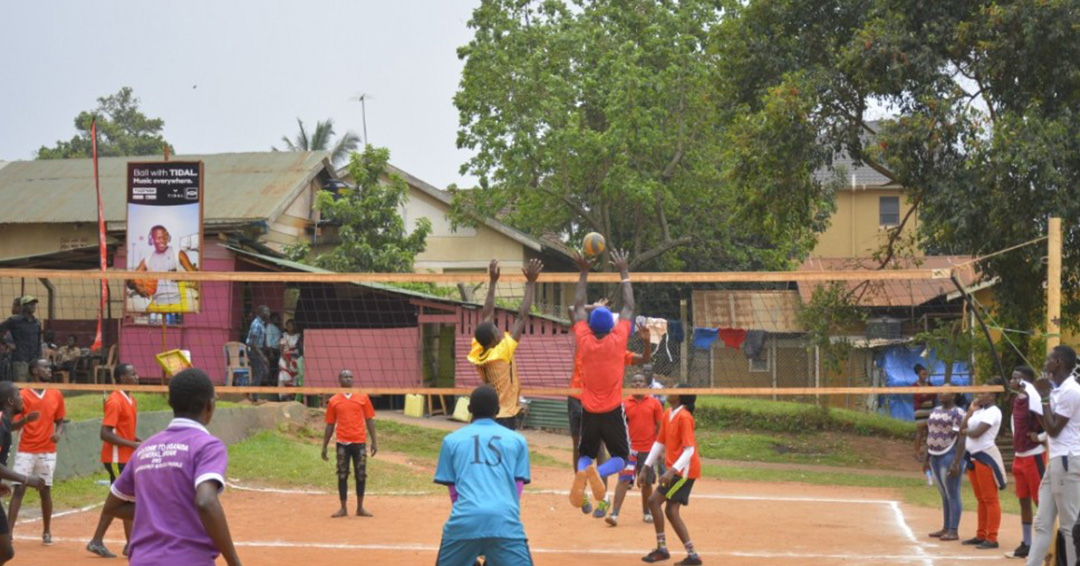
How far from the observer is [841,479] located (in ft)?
75.4

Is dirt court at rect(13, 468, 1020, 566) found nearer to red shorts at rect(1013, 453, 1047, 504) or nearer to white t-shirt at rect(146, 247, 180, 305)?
red shorts at rect(1013, 453, 1047, 504)

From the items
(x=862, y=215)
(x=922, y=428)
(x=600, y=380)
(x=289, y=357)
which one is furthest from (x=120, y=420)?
(x=862, y=215)

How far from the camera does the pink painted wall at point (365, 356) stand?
2719 centimetres

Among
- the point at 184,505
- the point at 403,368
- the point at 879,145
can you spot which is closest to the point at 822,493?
the point at 879,145

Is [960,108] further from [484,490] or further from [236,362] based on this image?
[484,490]

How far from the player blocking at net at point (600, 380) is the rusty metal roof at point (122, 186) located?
74.3ft

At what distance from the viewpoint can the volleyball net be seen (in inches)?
962

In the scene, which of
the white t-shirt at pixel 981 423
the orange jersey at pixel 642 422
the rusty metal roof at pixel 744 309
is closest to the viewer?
the white t-shirt at pixel 981 423

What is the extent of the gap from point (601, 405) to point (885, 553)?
13.0 feet

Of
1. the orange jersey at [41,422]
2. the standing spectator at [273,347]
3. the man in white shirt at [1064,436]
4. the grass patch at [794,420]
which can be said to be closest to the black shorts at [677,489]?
the man in white shirt at [1064,436]

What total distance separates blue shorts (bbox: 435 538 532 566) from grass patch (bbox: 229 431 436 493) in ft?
38.4

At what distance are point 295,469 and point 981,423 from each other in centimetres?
1102

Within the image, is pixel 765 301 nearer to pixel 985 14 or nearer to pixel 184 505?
pixel 985 14

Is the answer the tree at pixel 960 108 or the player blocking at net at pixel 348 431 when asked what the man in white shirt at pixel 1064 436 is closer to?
the player blocking at net at pixel 348 431
